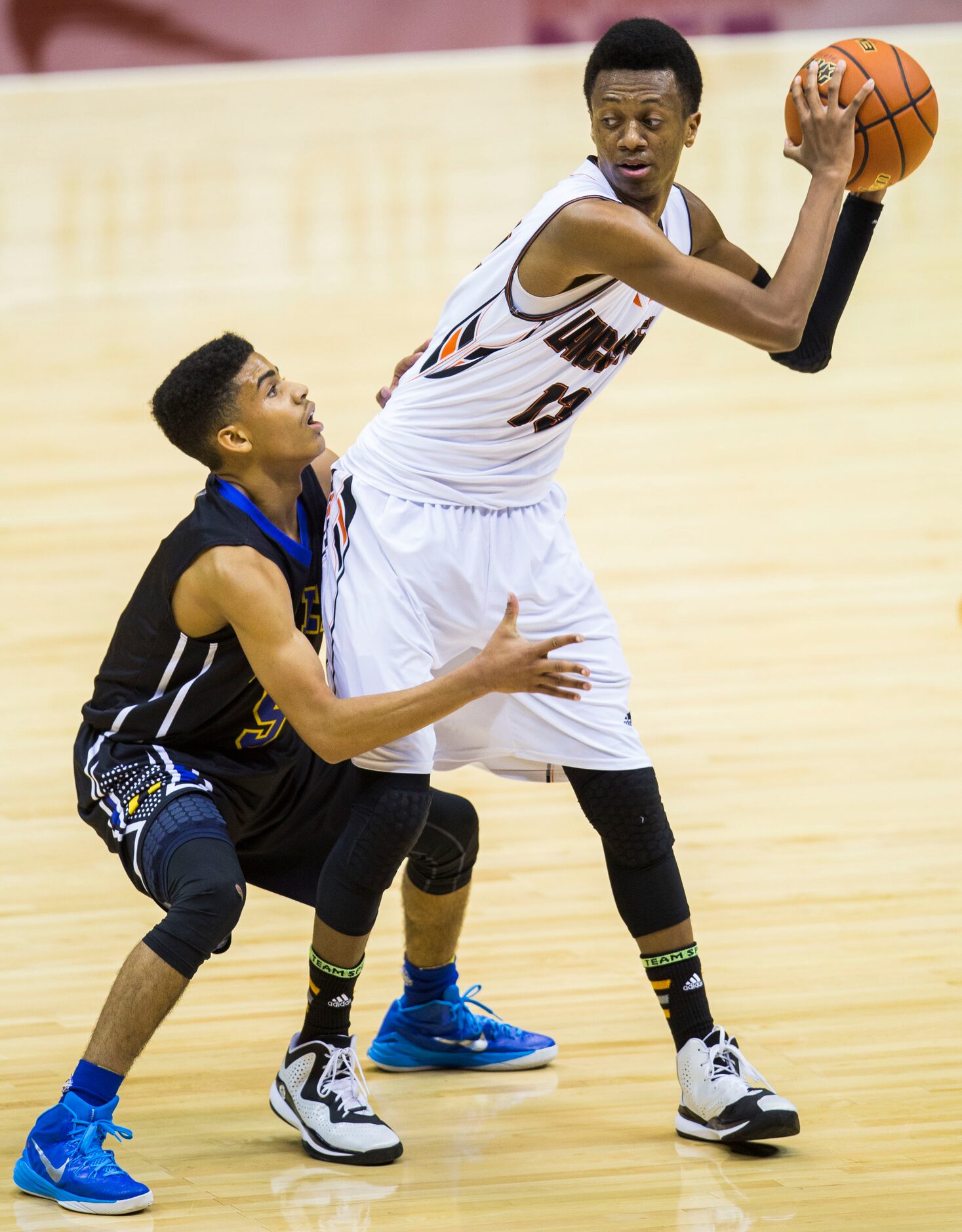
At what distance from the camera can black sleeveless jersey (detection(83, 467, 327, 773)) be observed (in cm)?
286

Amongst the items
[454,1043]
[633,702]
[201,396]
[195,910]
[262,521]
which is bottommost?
[633,702]

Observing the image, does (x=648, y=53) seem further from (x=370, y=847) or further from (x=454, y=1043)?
(x=454, y=1043)

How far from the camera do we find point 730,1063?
2832 mm

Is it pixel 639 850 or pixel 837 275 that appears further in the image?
pixel 837 275

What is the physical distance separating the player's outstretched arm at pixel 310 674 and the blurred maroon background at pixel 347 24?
578 inches

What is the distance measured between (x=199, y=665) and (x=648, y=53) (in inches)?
48.3

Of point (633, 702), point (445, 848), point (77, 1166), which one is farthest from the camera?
point (633, 702)

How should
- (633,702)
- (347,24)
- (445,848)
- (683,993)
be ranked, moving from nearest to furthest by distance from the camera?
(683,993) < (445,848) < (633,702) < (347,24)

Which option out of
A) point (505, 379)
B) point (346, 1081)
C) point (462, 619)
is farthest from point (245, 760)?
point (505, 379)

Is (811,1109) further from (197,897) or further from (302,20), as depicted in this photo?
(302,20)

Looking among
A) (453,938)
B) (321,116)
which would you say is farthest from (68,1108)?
(321,116)

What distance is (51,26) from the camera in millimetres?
16266

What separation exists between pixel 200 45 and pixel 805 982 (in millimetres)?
15047

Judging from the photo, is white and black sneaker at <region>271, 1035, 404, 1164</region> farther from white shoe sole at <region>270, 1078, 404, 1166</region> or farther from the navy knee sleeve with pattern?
the navy knee sleeve with pattern
